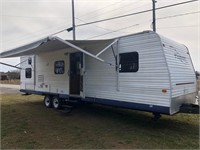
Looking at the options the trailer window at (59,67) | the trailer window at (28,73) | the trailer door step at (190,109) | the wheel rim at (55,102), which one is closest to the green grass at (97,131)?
the trailer door step at (190,109)

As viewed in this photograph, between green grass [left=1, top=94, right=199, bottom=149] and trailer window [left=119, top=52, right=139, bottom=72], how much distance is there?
72.8 inches

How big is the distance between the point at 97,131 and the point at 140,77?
2.10m

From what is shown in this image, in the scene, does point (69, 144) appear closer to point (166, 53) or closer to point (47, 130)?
point (47, 130)

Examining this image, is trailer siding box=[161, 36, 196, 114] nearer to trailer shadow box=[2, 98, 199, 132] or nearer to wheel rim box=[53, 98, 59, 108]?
trailer shadow box=[2, 98, 199, 132]

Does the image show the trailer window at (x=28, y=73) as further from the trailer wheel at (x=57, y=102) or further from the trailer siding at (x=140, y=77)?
the trailer siding at (x=140, y=77)

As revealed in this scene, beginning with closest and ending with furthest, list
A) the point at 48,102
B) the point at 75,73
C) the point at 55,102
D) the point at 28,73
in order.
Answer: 1. the point at 75,73
2. the point at 55,102
3. the point at 48,102
4. the point at 28,73

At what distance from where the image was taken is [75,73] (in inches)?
384

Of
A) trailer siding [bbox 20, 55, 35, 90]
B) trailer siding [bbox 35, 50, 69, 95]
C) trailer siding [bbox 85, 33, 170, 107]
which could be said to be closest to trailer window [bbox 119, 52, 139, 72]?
trailer siding [bbox 85, 33, 170, 107]

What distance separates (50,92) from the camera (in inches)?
428

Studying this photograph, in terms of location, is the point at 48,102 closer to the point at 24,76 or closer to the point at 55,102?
the point at 55,102

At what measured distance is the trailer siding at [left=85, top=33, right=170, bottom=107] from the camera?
6.43 m

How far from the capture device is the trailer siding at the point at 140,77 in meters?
6.43

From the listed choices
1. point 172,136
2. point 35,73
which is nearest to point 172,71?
point 172,136

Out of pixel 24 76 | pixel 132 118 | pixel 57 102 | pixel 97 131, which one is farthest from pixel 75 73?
pixel 24 76
